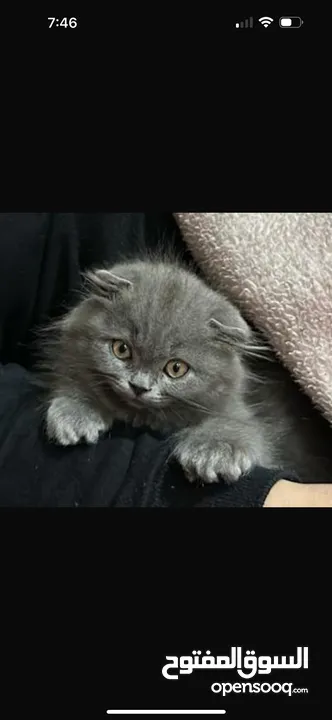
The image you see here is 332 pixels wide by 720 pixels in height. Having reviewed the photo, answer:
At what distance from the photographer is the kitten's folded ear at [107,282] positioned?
110cm

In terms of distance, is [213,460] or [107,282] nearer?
[213,460]

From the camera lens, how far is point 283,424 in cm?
121

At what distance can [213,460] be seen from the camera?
0.97 meters

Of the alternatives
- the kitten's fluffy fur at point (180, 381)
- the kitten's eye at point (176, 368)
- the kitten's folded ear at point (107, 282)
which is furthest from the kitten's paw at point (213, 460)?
the kitten's folded ear at point (107, 282)

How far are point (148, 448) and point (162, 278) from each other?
12.5 inches

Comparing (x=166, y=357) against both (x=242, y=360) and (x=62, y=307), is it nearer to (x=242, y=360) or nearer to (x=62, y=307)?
(x=242, y=360)

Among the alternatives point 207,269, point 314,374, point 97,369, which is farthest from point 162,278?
point 314,374

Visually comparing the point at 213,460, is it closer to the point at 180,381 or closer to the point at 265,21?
the point at 180,381

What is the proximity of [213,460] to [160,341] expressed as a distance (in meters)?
0.21

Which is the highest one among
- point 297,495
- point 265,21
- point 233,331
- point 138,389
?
point 265,21

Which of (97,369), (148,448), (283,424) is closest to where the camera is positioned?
(148,448)

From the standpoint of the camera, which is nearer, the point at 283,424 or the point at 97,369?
the point at 97,369

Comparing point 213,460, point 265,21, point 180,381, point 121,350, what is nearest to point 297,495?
point 213,460

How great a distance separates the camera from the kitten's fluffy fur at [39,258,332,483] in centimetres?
105
